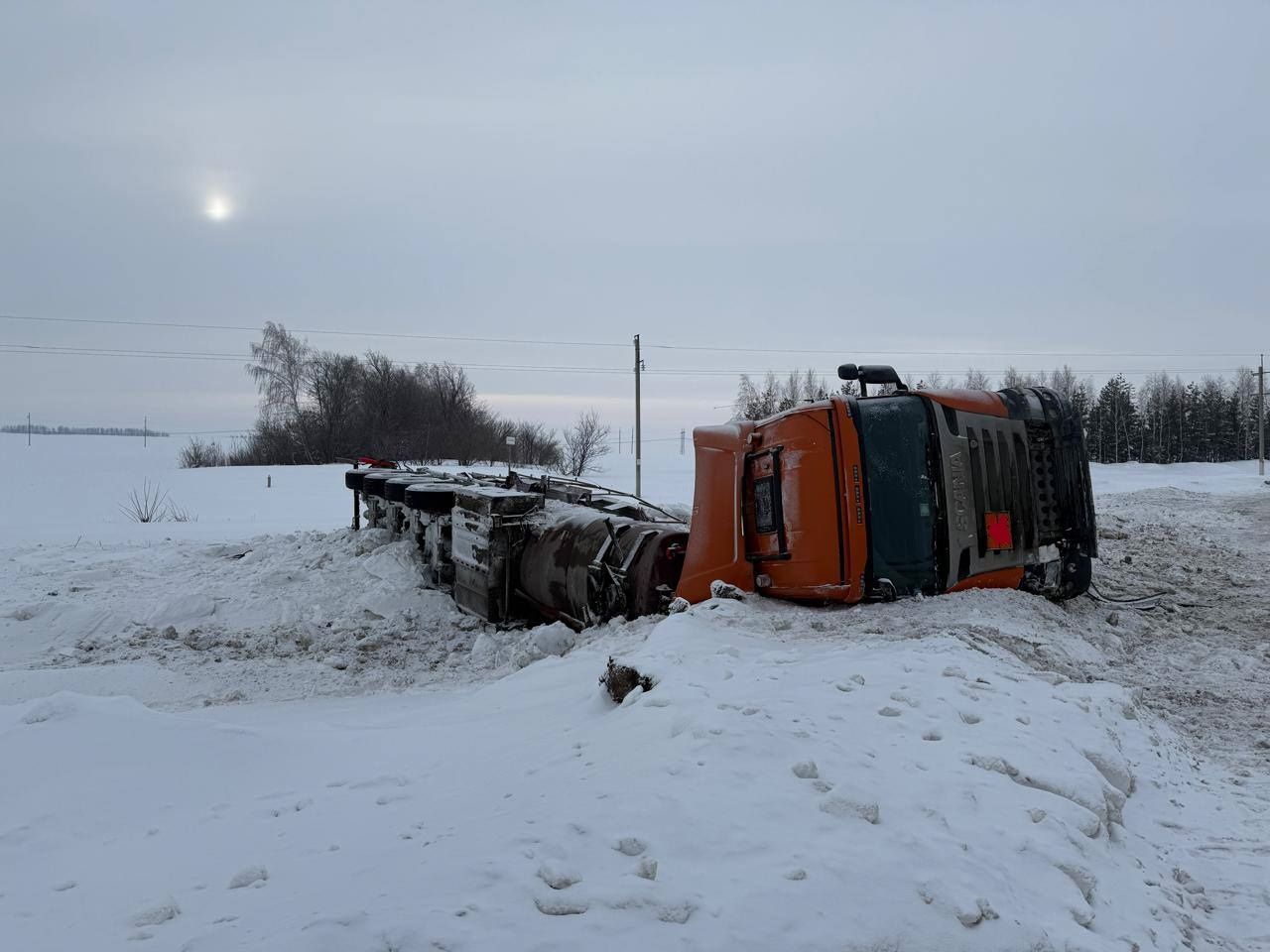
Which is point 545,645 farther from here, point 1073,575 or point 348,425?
point 348,425

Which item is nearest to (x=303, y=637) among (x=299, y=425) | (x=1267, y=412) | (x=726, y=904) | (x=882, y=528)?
→ (x=882, y=528)

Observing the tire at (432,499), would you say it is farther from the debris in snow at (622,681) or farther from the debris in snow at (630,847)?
the debris in snow at (630,847)

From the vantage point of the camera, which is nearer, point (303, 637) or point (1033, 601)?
point (1033, 601)

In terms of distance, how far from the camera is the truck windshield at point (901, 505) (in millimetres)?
5367

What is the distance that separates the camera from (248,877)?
89.3 inches

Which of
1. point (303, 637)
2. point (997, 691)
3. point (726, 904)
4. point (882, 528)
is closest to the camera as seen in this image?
point (726, 904)

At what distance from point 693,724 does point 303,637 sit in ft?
18.3

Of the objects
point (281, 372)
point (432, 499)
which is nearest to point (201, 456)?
point (281, 372)

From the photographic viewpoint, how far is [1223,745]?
368 cm

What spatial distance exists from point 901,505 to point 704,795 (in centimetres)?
335

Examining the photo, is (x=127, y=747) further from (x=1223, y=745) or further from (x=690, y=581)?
(x=1223, y=745)

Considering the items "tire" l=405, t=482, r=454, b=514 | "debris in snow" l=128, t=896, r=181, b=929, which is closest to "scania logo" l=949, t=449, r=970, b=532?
"debris in snow" l=128, t=896, r=181, b=929

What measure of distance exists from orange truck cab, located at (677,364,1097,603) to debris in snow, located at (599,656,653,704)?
2.04 meters

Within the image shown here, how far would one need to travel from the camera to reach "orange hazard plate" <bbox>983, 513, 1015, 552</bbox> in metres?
5.59
